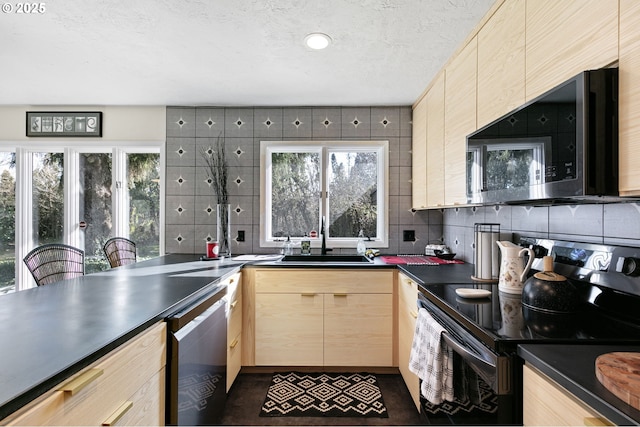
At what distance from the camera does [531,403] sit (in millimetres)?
891

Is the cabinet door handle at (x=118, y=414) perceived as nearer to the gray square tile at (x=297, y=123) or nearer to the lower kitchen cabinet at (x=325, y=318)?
the lower kitchen cabinet at (x=325, y=318)

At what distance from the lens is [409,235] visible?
3018mm

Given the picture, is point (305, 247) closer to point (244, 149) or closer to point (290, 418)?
point (244, 149)

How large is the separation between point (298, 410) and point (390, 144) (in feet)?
7.50

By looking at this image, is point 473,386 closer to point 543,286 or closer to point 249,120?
point 543,286

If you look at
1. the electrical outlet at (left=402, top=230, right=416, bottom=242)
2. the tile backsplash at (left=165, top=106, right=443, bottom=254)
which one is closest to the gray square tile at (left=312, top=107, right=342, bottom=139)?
the tile backsplash at (left=165, top=106, right=443, bottom=254)

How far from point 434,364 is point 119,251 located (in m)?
2.52

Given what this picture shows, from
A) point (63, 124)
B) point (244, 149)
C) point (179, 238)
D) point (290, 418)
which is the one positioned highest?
point (63, 124)

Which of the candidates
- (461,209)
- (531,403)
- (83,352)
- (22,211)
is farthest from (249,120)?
(531,403)

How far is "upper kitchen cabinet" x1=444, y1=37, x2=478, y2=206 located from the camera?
179cm

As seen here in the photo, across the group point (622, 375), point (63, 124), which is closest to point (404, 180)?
point (622, 375)

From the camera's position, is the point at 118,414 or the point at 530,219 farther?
the point at 530,219

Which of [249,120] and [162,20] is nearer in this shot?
[162,20]

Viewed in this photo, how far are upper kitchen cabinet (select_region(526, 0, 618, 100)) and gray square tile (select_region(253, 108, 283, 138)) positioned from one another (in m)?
2.16
